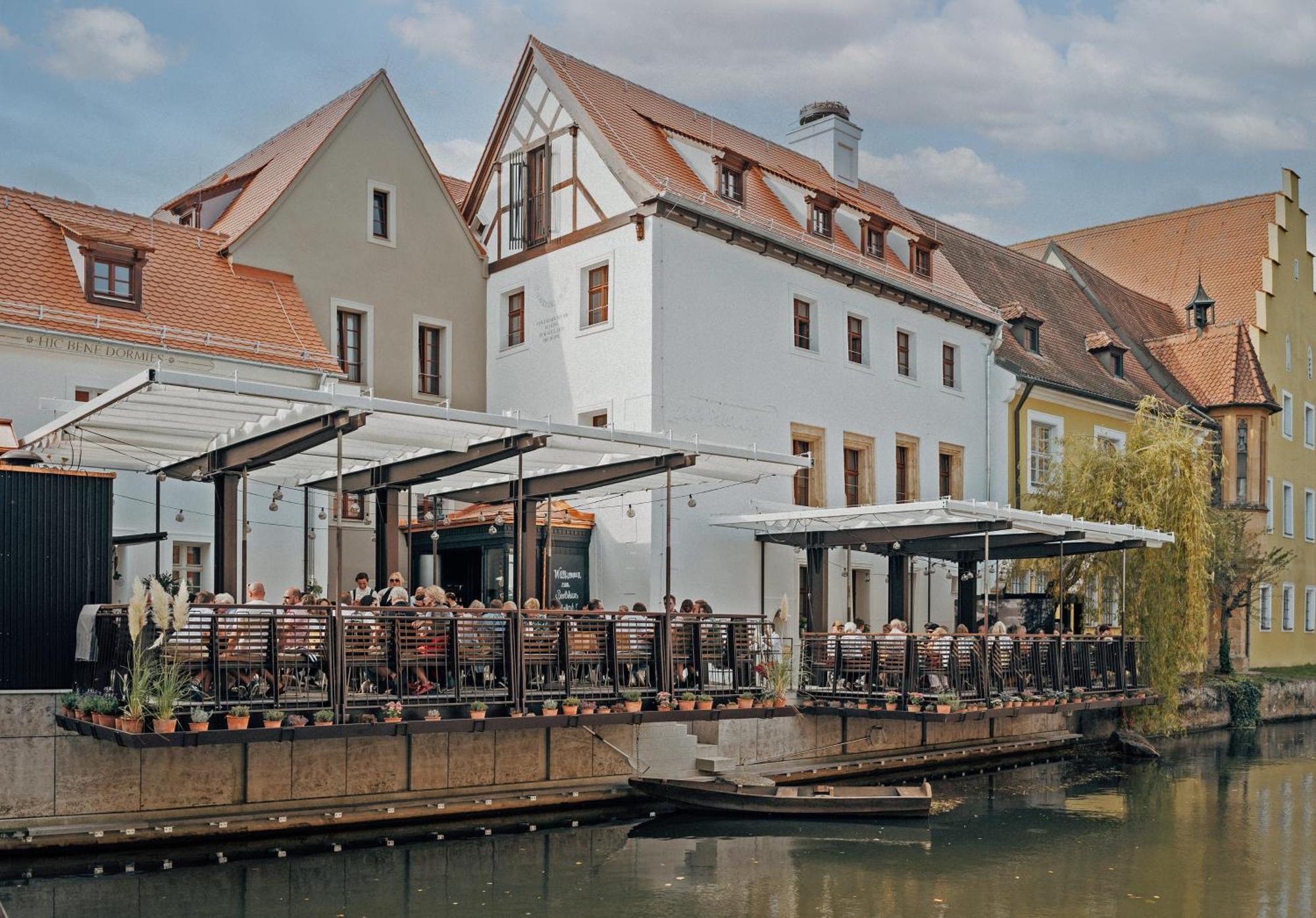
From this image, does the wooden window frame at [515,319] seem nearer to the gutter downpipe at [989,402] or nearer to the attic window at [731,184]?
the attic window at [731,184]

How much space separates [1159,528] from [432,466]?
1626cm

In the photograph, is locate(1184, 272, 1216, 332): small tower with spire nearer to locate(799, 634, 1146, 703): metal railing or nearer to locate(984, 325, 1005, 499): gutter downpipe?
locate(984, 325, 1005, 499): gutter downpipe

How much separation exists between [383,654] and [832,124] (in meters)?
21.3

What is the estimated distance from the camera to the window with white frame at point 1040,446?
106 feet

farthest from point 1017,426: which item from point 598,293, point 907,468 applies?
point 598,293

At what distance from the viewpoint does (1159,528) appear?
27.8m

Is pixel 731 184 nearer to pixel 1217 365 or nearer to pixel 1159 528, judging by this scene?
pixel 1159 528

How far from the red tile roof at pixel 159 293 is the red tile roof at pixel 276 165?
0.99 metres

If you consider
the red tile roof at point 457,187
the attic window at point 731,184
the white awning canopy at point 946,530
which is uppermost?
the red tile roof at point 457,187

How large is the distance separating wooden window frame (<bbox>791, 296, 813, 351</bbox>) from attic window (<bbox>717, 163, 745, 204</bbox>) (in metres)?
2.25

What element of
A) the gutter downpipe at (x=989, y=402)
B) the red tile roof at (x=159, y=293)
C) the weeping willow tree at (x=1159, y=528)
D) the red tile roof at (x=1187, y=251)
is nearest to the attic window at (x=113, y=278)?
the red tile roof at (x=159, y=293)

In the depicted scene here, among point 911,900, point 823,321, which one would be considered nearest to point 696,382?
point 823,321

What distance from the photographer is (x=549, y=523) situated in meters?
21.5

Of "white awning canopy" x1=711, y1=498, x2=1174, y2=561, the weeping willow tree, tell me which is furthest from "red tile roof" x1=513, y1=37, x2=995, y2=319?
"white awning canopy" x1=711, y1=498, x2=1174, y2=561
